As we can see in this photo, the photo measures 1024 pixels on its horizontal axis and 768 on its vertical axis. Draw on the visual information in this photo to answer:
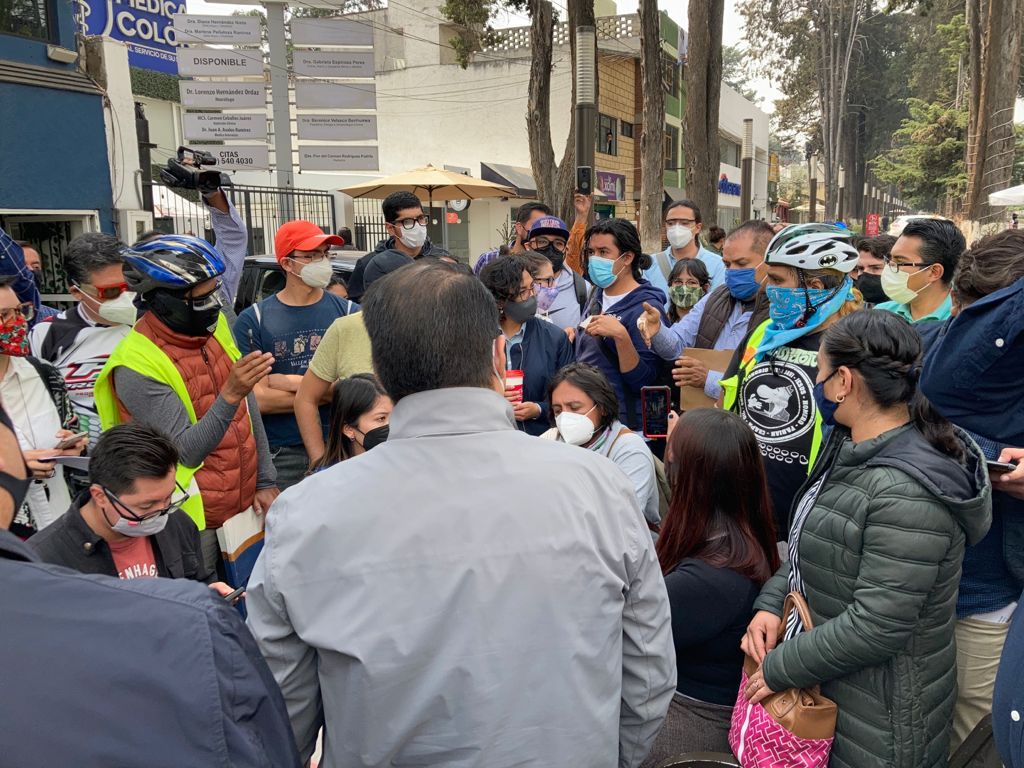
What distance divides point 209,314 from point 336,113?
53.1ft

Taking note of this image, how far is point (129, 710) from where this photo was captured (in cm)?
97

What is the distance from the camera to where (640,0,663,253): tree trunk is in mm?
13109

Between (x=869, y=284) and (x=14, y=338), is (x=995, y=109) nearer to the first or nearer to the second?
(x=869, y=284)

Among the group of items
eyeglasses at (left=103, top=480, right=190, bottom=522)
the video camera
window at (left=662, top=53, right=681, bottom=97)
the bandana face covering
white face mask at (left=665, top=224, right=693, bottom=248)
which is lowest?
eyeglasses at (left=103, top=480, right=190, bottom=522)

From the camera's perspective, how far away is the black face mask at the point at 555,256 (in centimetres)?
573

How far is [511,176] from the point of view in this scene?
25.2 m

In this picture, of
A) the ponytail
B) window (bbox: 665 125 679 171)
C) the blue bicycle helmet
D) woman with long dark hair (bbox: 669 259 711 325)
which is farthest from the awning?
the ponytail

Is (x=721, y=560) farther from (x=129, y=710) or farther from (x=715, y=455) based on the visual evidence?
(x=129, y=710)

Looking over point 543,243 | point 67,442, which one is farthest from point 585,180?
point 67,442

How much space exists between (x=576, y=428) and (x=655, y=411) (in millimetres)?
649

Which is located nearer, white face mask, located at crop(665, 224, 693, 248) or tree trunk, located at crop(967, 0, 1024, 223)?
white face mask, located at crop(665, 224, 693, 248)

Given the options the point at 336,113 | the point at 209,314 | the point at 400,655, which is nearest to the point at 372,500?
the point at 400,655

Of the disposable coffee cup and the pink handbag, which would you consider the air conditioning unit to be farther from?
the pink handbag

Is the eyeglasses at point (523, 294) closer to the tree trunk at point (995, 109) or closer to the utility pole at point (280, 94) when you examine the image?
the tree trunk at point (995, 109)
